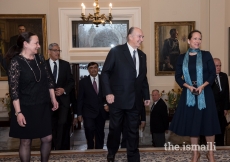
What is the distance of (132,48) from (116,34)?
468 cm

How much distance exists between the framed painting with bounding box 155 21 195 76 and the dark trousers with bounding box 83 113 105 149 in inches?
133

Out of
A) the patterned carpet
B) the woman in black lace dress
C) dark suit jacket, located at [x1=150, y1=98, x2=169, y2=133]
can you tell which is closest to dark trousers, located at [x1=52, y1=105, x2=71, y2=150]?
the patterned carpet

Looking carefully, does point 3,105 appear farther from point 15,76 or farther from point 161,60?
point 15,76

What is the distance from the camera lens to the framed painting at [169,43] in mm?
8438

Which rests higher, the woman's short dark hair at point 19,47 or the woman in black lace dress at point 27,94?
the woman's short dark hair at point 19,47

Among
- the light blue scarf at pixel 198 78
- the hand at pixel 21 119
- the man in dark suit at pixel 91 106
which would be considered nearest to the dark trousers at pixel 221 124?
the man in dark suit at pixel 91 106

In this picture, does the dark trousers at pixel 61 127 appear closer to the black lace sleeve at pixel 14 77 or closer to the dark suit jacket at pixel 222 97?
the black lace sleeve at pixel 14 77

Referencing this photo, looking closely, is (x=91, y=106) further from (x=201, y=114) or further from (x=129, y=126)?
(x=201, y=114)

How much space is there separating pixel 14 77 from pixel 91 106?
227 centimetres


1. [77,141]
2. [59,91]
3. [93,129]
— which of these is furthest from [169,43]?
[59,91]

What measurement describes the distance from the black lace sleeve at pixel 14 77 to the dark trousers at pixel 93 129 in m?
2.24

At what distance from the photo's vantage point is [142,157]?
4.57m

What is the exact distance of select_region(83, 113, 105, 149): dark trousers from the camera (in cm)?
547

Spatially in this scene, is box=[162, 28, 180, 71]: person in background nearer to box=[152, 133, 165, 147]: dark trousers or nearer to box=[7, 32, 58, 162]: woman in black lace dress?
box=[152, 133, 165, 147]: dark trousers
